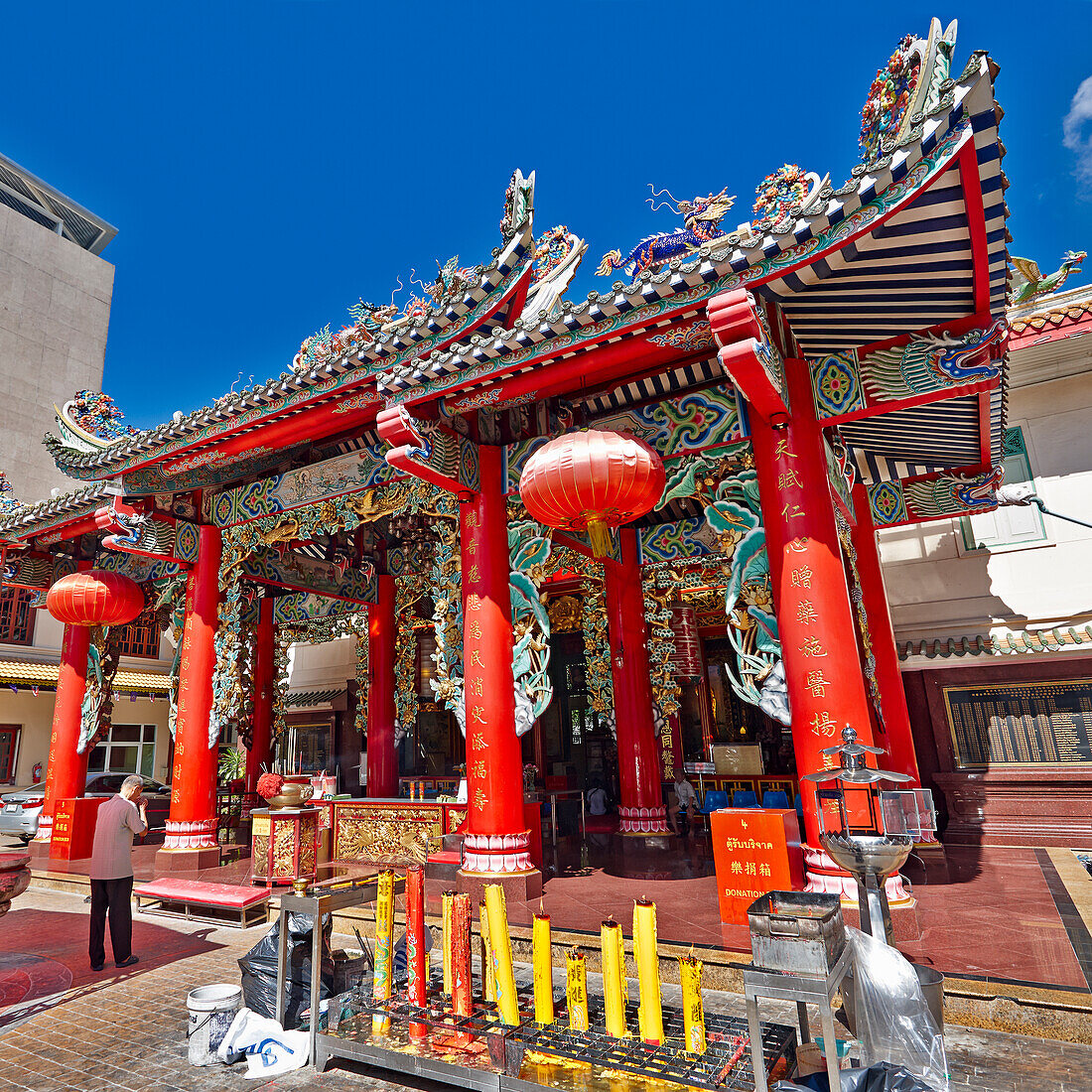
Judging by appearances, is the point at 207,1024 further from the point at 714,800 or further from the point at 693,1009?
the point at 714,800

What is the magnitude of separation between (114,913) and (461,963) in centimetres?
367

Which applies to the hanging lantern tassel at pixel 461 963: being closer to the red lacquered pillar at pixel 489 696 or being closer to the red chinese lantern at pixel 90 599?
the red lacquered pillar at pixel 489 696

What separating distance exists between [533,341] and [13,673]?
18.3m

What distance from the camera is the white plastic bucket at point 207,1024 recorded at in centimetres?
362

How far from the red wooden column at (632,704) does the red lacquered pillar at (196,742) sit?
17.4 ft

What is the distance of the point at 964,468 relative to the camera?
27.6 feet

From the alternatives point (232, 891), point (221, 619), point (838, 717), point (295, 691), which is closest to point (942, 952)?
point (838, 717)

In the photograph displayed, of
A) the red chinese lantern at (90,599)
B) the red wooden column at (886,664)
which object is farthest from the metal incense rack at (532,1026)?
the red chinese lantern at (90,599)

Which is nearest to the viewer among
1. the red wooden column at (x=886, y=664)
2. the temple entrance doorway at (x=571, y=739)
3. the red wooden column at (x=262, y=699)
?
the red wooden column at (x=886, y=664)

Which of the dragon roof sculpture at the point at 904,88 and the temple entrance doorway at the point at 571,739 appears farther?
the temple entrance doorway at the point at 571,739

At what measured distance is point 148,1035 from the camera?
402 centimetres

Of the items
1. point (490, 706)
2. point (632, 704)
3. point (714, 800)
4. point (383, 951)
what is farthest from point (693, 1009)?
point (714, 800)

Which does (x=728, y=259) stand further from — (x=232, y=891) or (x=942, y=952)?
(x=232, y=891)

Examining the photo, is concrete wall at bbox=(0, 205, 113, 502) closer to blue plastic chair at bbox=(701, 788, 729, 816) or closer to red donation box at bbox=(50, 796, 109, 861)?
red donation box at bbox=(50, 796, 109, 861)
